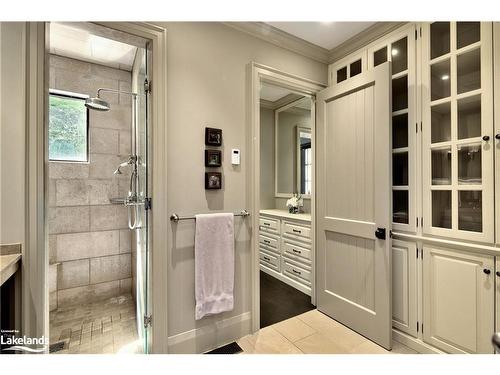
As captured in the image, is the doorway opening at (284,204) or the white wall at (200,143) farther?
the doorway opening at (284,204)

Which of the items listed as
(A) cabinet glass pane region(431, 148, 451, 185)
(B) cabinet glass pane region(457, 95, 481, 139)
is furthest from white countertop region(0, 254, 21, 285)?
(B) cabinet glass pane region(457, 95, 481, 139)

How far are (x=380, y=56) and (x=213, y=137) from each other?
164cm

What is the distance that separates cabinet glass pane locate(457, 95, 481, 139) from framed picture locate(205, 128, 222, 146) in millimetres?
1669

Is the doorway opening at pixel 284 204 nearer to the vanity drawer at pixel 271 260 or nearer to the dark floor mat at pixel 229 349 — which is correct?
the vanity drawer at pixel 271 260

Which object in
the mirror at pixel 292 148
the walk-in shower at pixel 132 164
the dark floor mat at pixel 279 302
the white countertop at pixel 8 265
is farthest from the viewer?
the mirror at pixel 292 148

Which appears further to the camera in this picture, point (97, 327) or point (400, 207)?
point (97, 327)

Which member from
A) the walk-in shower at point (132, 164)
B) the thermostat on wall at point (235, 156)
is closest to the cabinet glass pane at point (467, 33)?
the thermostat on wall at point (235, 156)

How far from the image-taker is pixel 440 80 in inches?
62.0

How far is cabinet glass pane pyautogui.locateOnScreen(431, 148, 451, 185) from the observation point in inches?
61.1

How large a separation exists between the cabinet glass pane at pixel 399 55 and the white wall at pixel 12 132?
2.46 meters

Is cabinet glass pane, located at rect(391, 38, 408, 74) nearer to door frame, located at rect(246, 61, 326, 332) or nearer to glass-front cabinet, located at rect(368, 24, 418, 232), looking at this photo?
glass-front cabinet, located at rect(368, 24, 418, 232)

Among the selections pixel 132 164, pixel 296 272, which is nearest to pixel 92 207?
pixel 132 164

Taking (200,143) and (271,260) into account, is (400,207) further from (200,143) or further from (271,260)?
(271,260)

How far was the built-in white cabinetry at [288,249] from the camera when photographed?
259 cm
